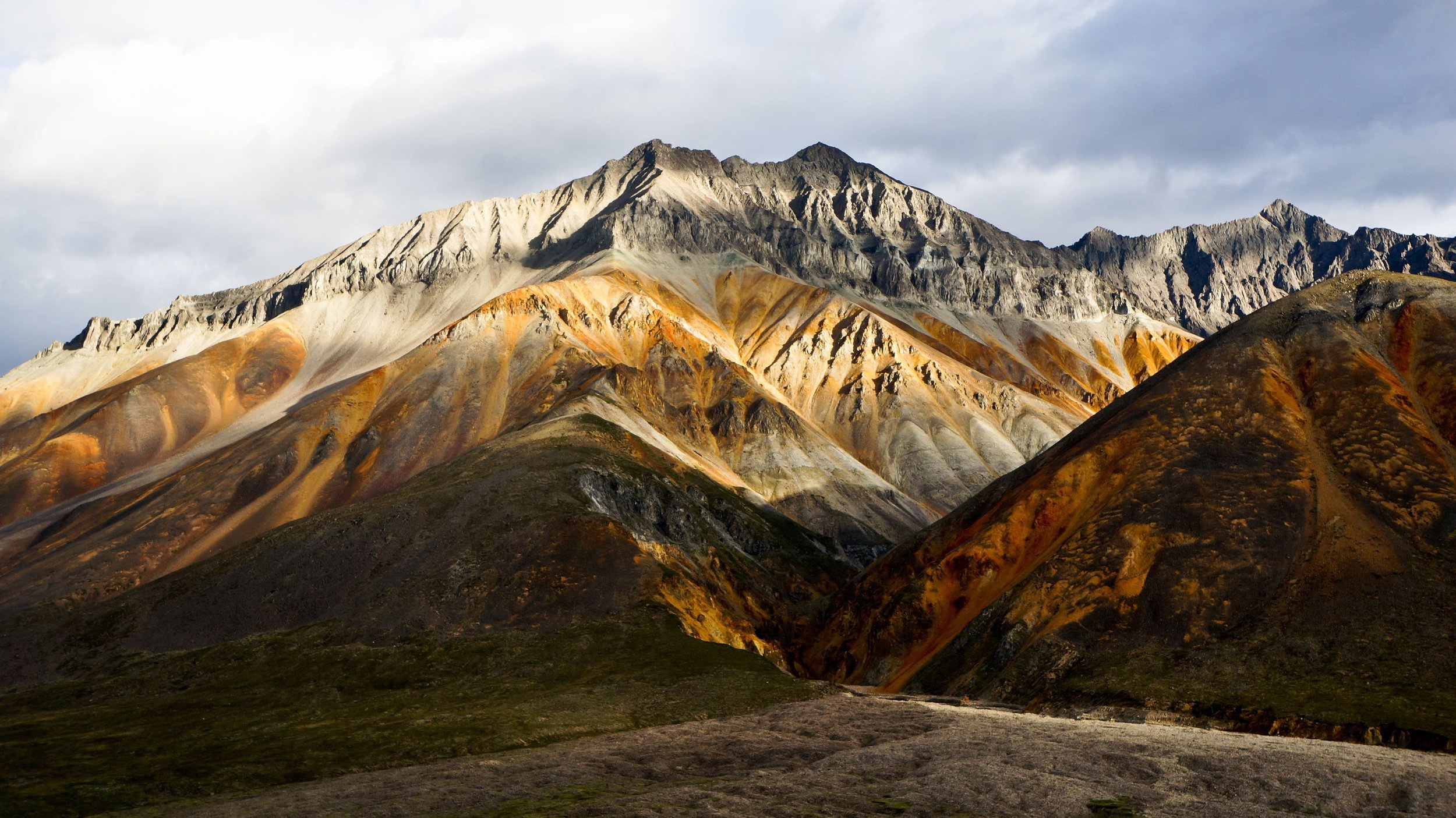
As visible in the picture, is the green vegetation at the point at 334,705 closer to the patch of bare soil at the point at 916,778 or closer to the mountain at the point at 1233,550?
the patch of bare soil at the point at 916,778

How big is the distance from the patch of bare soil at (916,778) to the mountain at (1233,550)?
1198 cm

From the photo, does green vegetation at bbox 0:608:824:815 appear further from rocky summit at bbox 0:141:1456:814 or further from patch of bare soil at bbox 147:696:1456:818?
patch of bare soil at bbox 147:696:1456:818

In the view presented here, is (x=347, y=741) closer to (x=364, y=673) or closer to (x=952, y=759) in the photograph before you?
(x=364, y=673)

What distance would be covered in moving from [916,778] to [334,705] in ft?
162

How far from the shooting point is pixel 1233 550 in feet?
262

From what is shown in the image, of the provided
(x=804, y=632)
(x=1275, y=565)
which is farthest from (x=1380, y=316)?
(x=804, y=632)

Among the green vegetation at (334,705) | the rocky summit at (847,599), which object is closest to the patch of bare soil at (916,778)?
the green vegetation at (334,705)

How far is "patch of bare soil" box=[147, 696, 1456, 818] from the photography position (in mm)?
44094

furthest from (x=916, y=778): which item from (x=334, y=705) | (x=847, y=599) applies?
(x=847, y=599)

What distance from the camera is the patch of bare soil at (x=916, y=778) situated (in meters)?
44.1

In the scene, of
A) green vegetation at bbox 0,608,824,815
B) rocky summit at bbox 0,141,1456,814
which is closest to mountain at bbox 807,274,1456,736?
rocky summit at bbox 0,141,1456,814

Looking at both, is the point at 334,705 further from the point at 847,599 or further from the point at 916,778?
the point at 847,599

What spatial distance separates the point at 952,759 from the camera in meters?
52.2

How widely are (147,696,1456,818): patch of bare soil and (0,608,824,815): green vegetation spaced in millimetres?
6201
